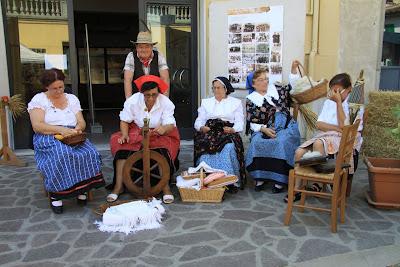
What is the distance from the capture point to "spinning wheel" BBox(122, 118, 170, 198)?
365 cm

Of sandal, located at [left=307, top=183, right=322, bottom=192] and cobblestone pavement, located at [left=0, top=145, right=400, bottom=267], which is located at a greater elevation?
sandal, located at [left=307, top=183, right=322, bottom=192]

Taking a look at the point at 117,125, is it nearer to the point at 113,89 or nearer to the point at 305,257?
the point at 113,89

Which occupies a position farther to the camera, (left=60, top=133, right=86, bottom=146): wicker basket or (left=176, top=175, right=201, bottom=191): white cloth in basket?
(left=176, top=175, right=201, bottom=191): white cloth in basket

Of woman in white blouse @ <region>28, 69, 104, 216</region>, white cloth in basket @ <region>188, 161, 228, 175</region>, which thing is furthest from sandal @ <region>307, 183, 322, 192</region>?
woman in white blouse @ <region>28, 69, 104, 216</region>

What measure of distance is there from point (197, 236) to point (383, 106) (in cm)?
321

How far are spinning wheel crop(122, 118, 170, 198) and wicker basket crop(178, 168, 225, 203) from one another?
21cm

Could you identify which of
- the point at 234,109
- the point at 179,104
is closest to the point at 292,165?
the point at 234,109

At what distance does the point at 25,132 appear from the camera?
573cm

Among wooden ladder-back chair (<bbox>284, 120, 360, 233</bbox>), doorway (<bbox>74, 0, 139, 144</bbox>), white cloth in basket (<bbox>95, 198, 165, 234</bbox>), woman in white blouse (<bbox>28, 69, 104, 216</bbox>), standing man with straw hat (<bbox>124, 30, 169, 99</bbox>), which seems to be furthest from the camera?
doorway (<bbox>74, 0, 139, 144</bbox>)

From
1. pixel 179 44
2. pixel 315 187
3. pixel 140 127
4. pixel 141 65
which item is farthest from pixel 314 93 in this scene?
pixel 179 44

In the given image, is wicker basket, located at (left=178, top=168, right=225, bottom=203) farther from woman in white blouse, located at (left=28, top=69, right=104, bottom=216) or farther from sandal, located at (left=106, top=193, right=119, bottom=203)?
woman in white blouse, located at (left=28, top=69, right=104, bottom=216)

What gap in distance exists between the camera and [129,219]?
3236mm

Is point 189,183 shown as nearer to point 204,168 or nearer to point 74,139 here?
point 204,168

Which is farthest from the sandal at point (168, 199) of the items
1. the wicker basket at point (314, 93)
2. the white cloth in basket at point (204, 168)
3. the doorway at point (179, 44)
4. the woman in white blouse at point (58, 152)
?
the doorway at point (179, 44)
